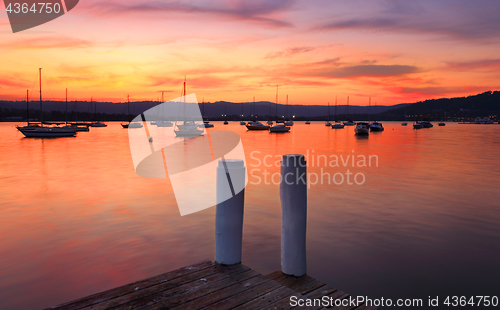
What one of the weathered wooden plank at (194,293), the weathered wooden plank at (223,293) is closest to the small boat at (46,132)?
the weathered wooden plank at (194,293)

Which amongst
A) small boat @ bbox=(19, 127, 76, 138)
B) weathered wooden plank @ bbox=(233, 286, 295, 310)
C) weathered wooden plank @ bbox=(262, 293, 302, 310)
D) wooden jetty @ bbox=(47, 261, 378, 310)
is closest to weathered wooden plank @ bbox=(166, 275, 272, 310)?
wooden jetty @ bbox=(47, 261, 378, 310)

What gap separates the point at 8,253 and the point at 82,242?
1592mm

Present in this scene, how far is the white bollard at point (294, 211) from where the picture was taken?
4578mm

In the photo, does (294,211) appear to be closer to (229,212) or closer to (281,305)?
(229,212)

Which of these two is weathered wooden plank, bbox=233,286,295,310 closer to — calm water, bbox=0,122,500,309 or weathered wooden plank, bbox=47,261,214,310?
weathered wooden plank, bbox=47,261,214,310

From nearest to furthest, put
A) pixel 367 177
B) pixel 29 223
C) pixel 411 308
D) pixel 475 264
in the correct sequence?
1. pixel 411 308
2. pixel 475 264
3. pixel 29 223
4. pixel 367 177

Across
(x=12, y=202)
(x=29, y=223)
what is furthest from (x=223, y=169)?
(x=12, y=202)

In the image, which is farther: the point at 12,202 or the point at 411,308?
the point at 12,202

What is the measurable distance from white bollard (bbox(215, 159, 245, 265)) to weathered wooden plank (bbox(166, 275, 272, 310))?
60 cm

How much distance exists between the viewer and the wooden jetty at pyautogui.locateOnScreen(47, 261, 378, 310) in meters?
3.76

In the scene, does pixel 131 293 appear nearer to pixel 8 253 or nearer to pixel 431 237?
pixel 8 253

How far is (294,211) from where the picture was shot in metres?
4.62

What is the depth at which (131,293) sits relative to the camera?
4.03 m

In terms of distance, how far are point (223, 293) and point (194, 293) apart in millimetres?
350
